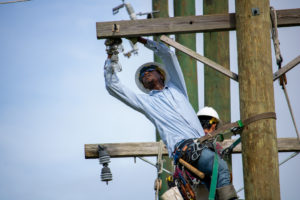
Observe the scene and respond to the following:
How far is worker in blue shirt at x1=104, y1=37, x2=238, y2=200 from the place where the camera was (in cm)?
852

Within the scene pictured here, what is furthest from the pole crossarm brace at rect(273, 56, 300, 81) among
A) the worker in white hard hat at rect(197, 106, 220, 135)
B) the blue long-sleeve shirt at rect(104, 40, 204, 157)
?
the worker in white hard hat at rect(197, 106, 220, 135)

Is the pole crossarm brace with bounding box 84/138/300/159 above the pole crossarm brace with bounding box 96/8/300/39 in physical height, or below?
below

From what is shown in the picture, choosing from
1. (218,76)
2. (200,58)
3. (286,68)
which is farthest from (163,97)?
(218,76)

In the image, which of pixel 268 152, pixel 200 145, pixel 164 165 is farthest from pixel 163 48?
pixel 164 165

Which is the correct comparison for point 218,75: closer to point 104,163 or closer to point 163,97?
point 104,163

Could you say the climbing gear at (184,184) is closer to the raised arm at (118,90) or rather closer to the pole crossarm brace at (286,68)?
the raised arm at (118,90)

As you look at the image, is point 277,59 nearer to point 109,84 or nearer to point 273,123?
point 273,123

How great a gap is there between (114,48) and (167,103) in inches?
29.9

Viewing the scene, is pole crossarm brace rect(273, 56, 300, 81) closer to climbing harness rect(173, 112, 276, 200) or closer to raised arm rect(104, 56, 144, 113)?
climbing harness rect(173, 112, 276, 200)

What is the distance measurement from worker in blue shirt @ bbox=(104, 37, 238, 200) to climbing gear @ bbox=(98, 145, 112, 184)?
139 centimetres

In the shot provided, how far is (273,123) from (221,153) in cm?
110

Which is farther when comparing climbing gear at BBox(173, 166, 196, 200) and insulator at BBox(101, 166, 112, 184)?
insulator at BBox(101, 166, 112, 184)

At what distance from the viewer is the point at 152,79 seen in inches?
351

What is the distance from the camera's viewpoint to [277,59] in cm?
803
